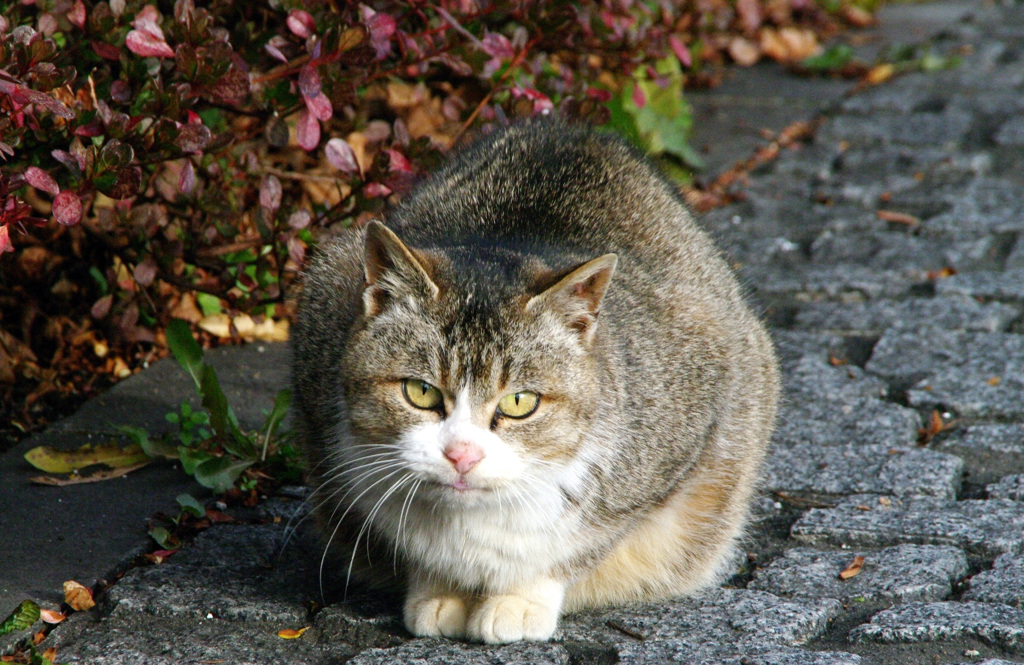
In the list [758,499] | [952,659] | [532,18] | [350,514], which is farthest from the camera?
[532,18]

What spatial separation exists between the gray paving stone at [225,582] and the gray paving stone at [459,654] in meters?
0.29

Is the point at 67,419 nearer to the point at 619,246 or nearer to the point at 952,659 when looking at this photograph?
the point at 619,246

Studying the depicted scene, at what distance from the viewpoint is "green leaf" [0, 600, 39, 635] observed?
2.53 m

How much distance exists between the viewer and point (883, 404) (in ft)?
12.8

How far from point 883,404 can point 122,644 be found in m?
2.62

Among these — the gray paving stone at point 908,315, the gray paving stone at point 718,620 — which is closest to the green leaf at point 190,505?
the gray paving stone at point 718,620

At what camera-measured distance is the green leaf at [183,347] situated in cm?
341

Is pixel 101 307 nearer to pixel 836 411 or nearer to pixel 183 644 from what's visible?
pixel 183 644

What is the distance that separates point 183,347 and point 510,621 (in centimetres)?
141

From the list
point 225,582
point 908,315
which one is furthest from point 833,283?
point 225,582

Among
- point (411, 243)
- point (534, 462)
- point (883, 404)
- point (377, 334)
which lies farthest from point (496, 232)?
point (883, 404)

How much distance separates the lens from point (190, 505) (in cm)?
308

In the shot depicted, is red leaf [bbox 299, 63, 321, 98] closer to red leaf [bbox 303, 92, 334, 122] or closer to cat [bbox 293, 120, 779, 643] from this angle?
red leaf [bbox 303, 92, 334, 122]

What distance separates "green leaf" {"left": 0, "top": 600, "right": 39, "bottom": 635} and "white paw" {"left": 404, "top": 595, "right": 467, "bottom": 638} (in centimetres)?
87
